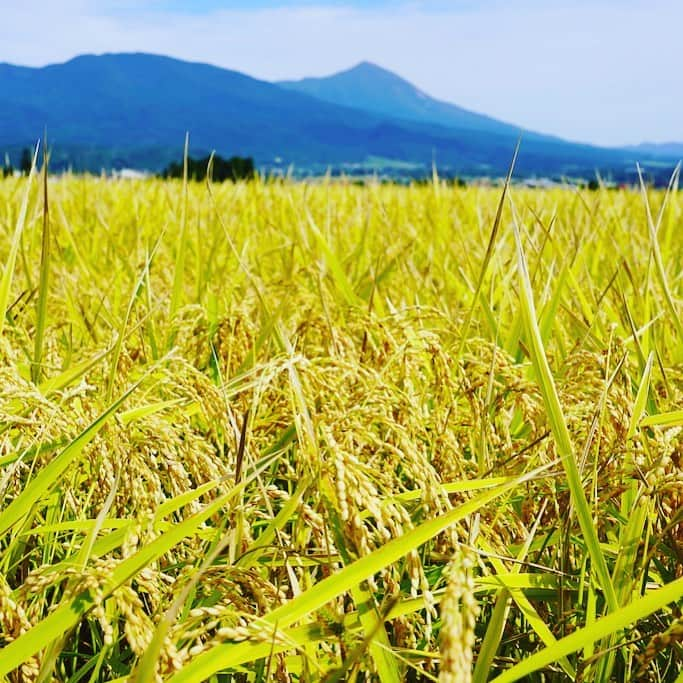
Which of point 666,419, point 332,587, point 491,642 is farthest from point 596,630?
point 666,419

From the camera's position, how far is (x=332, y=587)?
2.08ft

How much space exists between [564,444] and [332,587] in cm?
30

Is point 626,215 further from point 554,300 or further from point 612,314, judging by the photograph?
point 554,300

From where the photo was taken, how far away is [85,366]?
108cm

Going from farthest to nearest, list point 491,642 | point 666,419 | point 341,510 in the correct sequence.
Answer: point 666,419 → point 491,642 → point 341,510

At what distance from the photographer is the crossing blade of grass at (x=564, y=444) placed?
76 cm

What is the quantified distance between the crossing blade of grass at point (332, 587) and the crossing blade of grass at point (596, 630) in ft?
0.43

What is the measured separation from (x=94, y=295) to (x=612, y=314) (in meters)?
1.21

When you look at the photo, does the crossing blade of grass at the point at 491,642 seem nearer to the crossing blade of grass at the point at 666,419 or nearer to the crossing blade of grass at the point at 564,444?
the crossing blade of grass at the point at 564,444

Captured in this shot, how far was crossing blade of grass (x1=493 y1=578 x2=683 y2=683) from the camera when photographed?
0.66m

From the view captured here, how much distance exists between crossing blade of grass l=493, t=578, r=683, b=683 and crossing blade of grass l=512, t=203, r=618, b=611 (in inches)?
3.5

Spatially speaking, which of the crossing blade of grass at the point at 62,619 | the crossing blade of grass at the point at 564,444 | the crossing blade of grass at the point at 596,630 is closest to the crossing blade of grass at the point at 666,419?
the crossing blade of grass at the point at 564,444

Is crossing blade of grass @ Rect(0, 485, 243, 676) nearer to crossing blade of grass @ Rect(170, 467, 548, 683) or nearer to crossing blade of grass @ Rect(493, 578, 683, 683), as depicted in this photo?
crossing blade of grass @ Rect(170, 467, 548, 683)

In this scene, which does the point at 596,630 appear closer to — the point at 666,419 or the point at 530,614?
the point at 530,614
